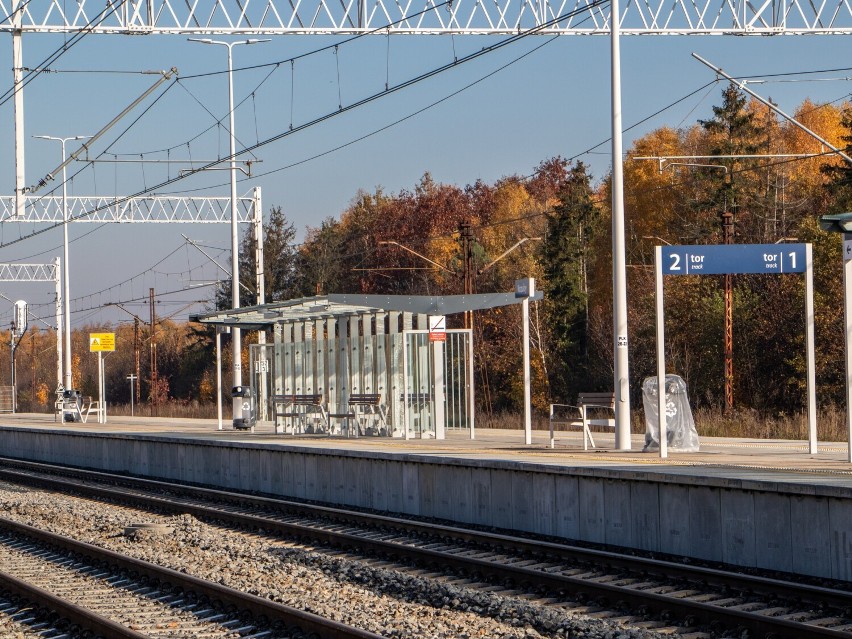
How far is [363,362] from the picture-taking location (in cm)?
2644

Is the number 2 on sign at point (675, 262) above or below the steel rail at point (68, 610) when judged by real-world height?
above

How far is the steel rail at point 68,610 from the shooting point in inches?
364

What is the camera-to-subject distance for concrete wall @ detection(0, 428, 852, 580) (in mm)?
11523

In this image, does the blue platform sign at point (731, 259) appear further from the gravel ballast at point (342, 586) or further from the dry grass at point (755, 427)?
the dry grass at point (755, 427)

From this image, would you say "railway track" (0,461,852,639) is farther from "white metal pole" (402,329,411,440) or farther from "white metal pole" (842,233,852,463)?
"white metal pole" (402,329,411,440)

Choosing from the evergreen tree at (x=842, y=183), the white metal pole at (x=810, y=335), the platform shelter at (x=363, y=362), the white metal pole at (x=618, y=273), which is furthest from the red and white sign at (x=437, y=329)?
the evergreen tree at (x=842, y=183)

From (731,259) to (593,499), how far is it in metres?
4.51

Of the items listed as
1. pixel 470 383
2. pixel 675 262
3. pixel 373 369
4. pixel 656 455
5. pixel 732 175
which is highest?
pixel 732 175

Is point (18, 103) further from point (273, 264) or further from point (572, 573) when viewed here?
point (273, 264)

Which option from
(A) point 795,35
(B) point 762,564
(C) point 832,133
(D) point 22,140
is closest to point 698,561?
(B) point 762,564

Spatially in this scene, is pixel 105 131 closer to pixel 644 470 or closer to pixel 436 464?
pixel 436 464

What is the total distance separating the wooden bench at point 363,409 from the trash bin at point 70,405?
2279 centimetres

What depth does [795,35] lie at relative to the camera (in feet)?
72.7

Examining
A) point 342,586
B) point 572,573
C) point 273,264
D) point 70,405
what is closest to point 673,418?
point 572,573
